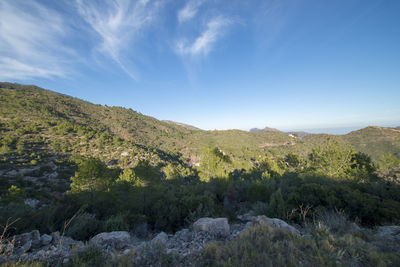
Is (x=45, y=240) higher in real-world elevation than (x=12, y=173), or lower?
higher

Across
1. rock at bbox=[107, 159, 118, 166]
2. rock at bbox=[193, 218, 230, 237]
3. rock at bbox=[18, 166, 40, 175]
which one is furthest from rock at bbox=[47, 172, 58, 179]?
rock at bbox=[193, 218, 230, 237]

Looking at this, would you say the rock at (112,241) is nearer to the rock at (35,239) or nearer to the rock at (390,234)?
the rock at (35,239)

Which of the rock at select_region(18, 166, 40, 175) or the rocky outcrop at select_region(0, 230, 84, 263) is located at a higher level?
the rocky outcrop at select_region(0, 230, 84, 263)

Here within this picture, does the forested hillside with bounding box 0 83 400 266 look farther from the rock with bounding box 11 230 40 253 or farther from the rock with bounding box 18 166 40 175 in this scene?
the rock with bounding box 11 230 40 253

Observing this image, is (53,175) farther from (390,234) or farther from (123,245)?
(390,234)

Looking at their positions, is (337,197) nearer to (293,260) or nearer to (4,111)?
(293,260)

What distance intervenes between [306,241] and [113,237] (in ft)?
16.5

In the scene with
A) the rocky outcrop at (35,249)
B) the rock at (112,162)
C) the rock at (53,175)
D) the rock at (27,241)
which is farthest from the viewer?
the rock at (112,162)

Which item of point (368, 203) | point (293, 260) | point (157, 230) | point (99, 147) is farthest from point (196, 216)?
point (99, 147)

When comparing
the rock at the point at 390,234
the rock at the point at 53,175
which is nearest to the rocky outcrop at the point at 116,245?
the rock at the point at 390,234

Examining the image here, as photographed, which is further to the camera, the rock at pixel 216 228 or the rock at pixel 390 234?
the rock at pixel 216 228

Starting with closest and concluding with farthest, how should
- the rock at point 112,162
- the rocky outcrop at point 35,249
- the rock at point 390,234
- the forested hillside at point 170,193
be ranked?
the rocky outcrop at point 35,249, the forested hillside at point 170,193, the rock at point 390,234, the rock at point 112,162

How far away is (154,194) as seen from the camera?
33.4 feet

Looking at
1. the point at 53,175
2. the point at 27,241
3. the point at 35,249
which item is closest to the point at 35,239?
the point at 27,241
